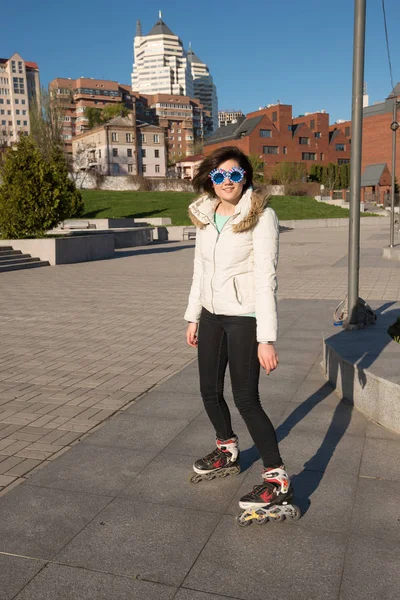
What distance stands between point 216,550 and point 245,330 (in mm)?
1124

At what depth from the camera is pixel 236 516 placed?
3115 millimetres

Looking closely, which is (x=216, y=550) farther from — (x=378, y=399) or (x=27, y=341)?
(x=27, y=341)

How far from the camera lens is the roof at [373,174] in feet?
240

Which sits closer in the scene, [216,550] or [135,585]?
[135,585]

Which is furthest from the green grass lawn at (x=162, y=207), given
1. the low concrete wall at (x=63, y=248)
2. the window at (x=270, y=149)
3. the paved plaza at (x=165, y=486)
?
the paved plaza at (x=165, y=486)

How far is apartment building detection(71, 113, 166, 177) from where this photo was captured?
273ft

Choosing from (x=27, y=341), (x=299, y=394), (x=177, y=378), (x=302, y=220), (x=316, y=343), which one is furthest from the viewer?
(x=302, y=220)

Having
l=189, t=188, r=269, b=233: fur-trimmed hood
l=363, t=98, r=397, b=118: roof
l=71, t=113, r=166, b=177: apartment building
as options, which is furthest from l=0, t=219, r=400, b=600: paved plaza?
l=363, t=98, r=397, b=118: roof

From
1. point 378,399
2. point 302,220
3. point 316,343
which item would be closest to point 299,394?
point 378,399

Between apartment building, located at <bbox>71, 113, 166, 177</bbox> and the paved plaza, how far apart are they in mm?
78822

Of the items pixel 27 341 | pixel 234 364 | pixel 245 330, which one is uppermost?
pixel 245 330

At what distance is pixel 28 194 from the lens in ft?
60.0

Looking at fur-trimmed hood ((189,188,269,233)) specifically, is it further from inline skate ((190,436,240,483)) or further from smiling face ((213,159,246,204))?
inline skate ((190,436,240,483))

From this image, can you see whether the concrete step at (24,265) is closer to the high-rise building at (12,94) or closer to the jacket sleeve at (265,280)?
the jacket sleeve at (265,280)
